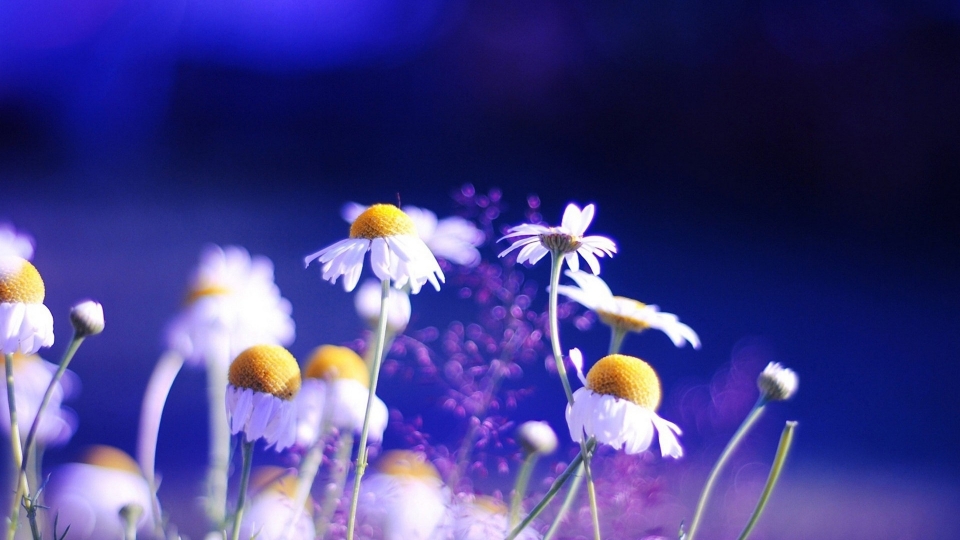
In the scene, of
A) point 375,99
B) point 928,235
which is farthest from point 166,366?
point 928,235

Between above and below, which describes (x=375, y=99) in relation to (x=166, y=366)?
above

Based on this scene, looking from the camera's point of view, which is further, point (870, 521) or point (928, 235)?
point (928, 235)

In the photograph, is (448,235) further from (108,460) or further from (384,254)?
(108,460)

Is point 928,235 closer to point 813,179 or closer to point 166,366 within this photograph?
point 813,179

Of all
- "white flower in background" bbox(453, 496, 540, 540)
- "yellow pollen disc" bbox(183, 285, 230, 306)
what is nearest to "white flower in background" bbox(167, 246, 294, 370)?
"yellow pollen disc" bbox(183, 285, 230, 306)

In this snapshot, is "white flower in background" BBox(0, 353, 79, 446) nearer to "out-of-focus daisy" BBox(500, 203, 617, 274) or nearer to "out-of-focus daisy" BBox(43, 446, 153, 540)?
"out-of-focus daisy" BBox(43, 446, 153, 540)

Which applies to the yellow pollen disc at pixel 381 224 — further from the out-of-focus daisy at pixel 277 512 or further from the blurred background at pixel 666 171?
the blurred background at pixel 666 171
